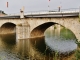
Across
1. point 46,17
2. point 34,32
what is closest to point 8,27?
point 34,32

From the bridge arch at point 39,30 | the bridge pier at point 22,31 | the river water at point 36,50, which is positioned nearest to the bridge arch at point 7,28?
the bridge arch at point 39,30

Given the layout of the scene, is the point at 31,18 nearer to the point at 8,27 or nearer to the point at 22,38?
the point at 22,38

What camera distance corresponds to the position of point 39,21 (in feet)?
161

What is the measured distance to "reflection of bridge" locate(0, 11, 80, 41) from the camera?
40.1 meters

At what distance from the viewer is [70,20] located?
40688 millimetres

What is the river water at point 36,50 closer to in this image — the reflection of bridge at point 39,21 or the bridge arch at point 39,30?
the reflection of bridge at point 39,21

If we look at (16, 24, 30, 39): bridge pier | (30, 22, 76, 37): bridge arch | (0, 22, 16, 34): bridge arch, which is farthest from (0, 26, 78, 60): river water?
(0, 22, 16, 34): bridge arch

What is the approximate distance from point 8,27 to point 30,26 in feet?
67.3

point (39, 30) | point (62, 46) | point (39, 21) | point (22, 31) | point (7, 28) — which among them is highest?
point (39, 21)

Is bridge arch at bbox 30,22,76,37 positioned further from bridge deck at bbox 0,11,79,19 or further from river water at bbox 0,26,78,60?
river water at bbox 0,26,78,60

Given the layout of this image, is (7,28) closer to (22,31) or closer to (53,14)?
(22,31)

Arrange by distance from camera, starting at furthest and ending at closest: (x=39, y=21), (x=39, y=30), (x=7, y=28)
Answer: (x=7, y=28) < (x=39, y=30) < (x=39, y=21)

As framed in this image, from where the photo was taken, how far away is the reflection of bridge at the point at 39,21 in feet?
132

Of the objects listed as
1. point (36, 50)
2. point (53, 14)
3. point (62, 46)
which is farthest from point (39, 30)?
point (36, 50)
